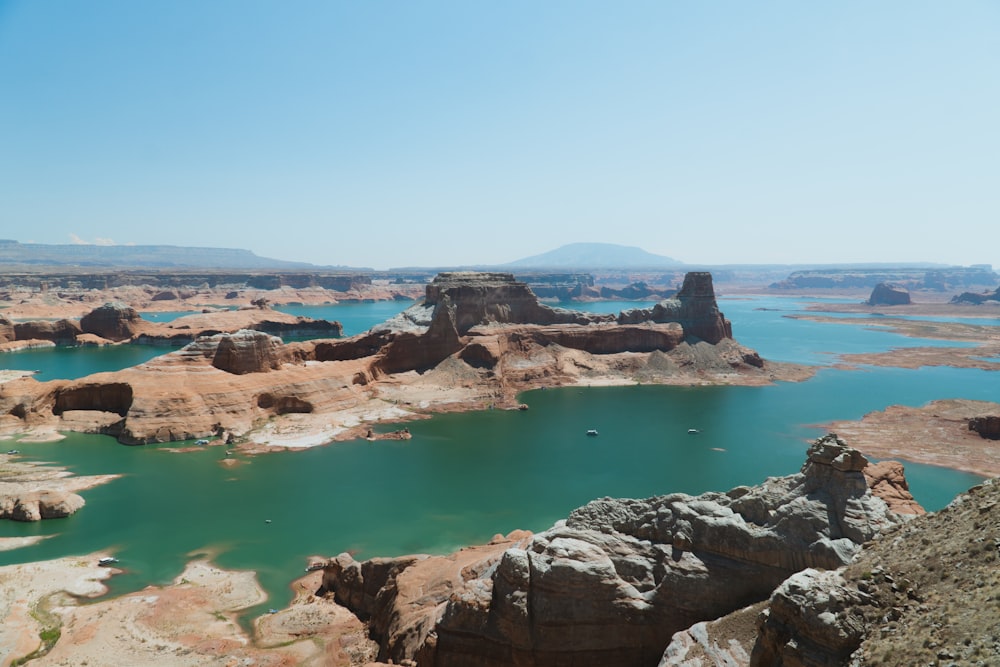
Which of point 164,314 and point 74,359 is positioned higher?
point 164,314

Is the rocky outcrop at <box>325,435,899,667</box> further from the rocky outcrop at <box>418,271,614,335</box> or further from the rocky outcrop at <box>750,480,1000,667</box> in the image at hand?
the rocky outcrop at <box>418,271,614,335</box>

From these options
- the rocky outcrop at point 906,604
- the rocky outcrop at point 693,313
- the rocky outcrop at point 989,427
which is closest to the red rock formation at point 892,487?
the rocky outcrop at point 906,604

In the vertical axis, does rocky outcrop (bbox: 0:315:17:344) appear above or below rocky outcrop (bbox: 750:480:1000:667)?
below

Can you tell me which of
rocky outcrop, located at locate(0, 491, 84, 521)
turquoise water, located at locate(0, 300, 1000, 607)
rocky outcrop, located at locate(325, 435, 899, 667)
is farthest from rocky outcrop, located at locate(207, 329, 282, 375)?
rocky outcrop, located at locate(325, 435, 899, 667)

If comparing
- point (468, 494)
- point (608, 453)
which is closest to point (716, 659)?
point (468, 494)

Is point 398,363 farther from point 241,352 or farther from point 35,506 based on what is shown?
point 35,506

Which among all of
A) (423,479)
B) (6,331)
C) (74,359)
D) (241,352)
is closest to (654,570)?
(423,479)
